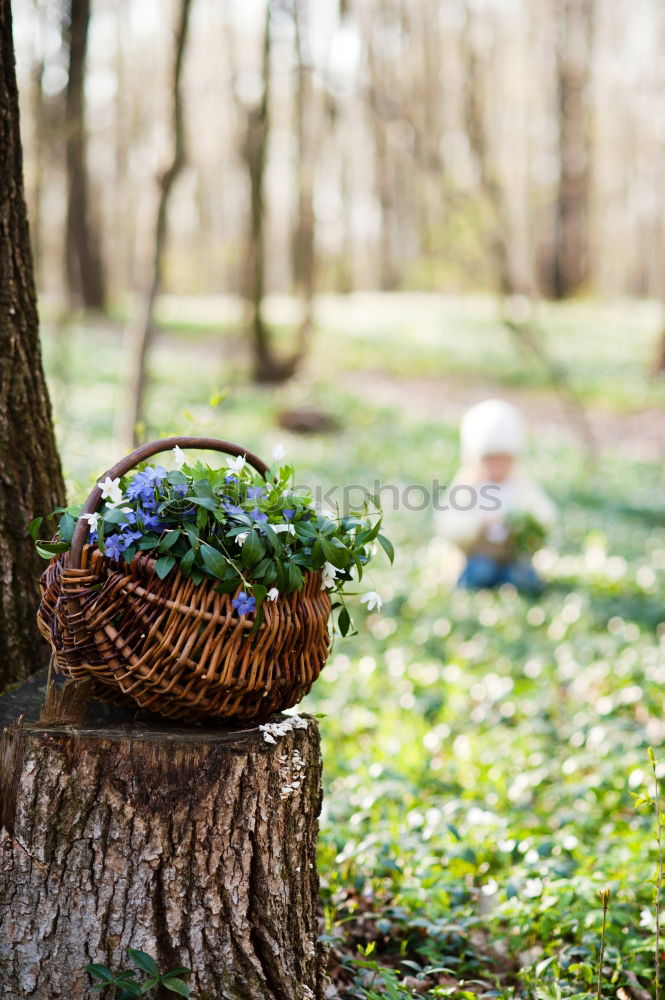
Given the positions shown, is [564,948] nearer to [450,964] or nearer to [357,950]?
[450,964]

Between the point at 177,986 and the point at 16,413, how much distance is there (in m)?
1.58

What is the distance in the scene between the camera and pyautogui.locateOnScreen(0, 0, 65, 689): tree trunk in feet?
8.29

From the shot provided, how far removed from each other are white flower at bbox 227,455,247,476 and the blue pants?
15.5 feet

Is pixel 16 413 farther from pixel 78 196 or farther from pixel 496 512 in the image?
pixel 78 196

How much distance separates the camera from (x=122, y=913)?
193cm

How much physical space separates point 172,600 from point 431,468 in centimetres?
922

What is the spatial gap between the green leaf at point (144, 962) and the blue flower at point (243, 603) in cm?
76

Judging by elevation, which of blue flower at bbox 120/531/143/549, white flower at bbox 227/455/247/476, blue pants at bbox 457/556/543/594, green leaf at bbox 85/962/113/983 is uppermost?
blue pants at bbox 457/556/543/594

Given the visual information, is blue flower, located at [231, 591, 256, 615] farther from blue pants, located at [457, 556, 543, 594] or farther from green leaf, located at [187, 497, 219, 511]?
blue pants, located at [457, 556, 543, 594]

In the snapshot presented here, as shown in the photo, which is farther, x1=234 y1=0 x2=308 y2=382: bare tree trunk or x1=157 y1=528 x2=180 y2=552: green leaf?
x1=234 y1=0 x2=308 y2=382: bare tree trunk

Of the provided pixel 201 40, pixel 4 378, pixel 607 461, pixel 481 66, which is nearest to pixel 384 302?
pixel 481 66

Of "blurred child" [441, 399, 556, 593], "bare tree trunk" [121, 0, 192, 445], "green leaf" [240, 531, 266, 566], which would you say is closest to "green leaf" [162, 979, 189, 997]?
"green leaf" [240, 531, 266, 566]

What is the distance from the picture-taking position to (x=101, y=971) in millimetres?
1875

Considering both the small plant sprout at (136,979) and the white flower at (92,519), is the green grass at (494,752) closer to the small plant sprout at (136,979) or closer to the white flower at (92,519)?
the small plant sprout at (136,979)
